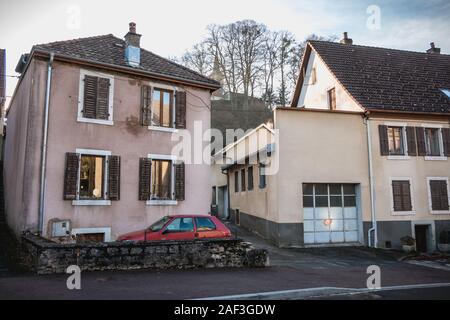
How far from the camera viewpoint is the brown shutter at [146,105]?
14305 millimetres

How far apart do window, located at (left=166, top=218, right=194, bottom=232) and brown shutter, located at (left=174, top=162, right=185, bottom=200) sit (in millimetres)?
3165

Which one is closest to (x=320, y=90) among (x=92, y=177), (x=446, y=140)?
(x=446, y=140)

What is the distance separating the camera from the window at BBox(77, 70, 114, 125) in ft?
43.3

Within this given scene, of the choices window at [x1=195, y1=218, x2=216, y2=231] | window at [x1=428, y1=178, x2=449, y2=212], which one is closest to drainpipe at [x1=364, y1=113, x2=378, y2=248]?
window at [x1=428, y1=178, x2=449, y2=212]

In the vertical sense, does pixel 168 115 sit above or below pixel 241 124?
below

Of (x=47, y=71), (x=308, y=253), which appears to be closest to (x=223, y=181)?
(x=308, y=253)

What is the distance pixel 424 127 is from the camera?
62.8 feet

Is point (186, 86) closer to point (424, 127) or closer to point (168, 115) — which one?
point (168, 115)

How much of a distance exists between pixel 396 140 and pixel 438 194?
3.44 metres

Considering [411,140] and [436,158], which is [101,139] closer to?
[411,140]

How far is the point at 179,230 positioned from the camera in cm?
1116

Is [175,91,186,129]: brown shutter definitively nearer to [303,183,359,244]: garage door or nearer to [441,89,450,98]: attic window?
[303,183,359,244]: garage door

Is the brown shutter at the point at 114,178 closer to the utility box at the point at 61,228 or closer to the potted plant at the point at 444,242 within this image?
the utility box at the point at 61,228

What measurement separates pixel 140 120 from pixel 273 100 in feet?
93.9
